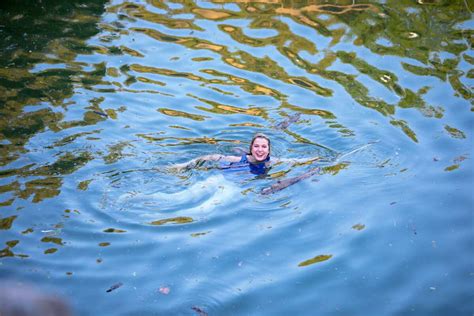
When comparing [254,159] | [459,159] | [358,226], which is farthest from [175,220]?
[459,159]

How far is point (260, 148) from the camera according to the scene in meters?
9.21

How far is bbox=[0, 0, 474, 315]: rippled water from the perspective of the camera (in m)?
6.81

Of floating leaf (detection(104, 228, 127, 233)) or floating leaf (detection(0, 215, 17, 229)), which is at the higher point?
floating leaf (detection(0, 215, 17, 229))

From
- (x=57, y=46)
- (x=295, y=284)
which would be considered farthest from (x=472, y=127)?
(x=57, y=46)

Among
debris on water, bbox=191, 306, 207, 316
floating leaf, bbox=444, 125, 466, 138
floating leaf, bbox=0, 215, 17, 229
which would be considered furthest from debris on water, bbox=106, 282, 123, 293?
floating leaf, bbox=444, 125, 466, 138

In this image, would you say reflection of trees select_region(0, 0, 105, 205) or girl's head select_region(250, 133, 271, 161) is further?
girl's head select_region(250, 133, 271, 161)

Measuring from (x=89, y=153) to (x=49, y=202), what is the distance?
141 cm

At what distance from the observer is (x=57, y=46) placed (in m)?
12.4

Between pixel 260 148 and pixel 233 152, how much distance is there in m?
0.86

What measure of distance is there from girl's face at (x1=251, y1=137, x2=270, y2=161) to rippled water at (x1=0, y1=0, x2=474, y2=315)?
31 centimetres

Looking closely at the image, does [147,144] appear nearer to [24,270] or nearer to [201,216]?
[201,216]

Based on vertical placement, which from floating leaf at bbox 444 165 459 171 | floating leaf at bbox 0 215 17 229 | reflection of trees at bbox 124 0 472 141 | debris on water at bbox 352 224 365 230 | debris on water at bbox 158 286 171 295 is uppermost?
reflection of trees at bbox 124 0 472 141

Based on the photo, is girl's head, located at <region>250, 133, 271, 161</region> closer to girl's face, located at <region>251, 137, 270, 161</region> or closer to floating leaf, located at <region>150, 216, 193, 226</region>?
girl's face, located at <region>251, 137, 270, 161</region>

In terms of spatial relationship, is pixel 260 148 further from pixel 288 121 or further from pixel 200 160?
pixel 288 121
